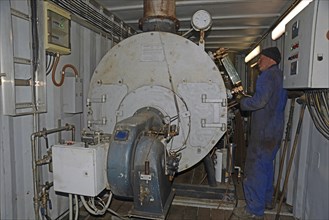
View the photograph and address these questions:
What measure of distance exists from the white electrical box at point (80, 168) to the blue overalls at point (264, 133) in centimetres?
166

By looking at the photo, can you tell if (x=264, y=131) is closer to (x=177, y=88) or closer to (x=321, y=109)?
(x=321, y=109)

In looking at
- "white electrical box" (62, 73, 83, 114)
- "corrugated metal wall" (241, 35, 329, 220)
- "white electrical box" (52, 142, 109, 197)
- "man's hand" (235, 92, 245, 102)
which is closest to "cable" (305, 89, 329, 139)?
"corrugated metal wall" (241, 35, 329, 220)

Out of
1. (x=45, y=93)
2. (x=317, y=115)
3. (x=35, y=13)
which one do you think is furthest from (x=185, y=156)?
(x=35, y=13)

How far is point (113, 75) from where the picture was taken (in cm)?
244

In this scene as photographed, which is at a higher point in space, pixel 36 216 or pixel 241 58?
pixel 241 58

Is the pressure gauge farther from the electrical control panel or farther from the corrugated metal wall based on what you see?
the electrical control panel

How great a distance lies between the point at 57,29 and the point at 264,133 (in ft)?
7.49

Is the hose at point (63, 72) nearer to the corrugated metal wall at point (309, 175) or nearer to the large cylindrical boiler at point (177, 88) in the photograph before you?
the large cylindrical boiler at point (177, 88)

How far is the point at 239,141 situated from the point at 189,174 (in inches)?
43.8

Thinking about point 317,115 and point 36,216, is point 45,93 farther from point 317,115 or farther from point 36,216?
point 317,115

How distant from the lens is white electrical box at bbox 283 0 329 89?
71.2 inches

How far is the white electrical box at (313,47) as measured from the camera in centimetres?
181

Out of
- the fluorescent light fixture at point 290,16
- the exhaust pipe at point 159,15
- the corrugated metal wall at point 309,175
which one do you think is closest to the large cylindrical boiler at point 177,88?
the exhaust pipe at point 159,15

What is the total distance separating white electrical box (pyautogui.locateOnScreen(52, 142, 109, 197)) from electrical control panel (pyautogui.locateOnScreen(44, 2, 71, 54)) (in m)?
1.03
